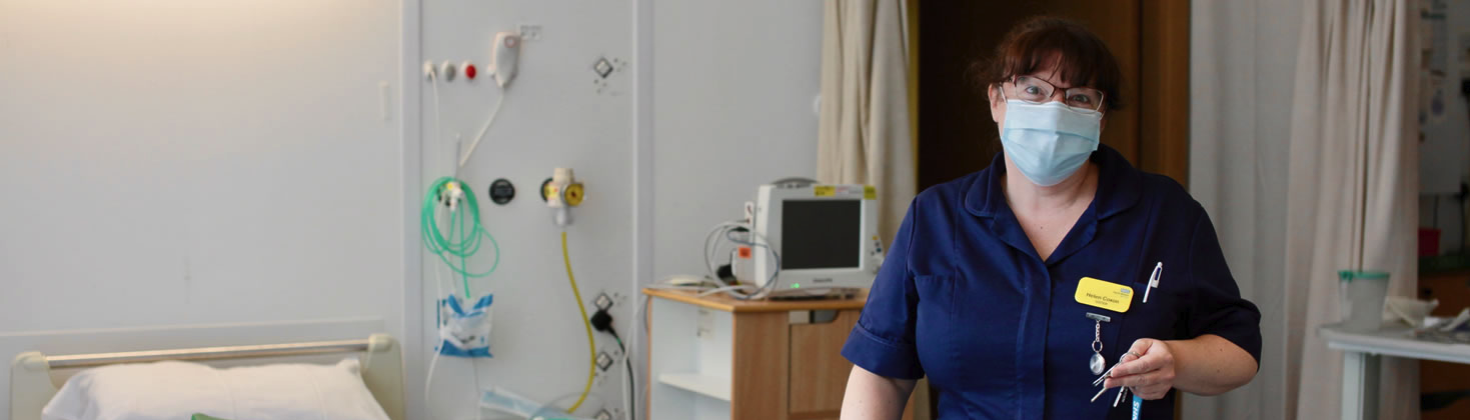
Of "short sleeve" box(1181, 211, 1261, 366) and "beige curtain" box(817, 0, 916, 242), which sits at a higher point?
"beige curtain" box(817, 0, 916, 242)

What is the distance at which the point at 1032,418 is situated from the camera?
1.35m

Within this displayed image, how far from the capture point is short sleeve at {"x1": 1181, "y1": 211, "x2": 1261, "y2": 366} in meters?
1.35

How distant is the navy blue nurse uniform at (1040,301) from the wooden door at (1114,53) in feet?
3.07

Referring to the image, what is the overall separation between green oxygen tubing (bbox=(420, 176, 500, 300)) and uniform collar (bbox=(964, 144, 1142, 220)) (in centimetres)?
185

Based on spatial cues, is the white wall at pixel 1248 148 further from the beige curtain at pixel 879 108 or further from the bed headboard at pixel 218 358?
the bed headboard at pixel 218 358

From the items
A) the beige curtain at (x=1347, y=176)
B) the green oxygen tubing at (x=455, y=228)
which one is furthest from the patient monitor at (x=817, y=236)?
the beige curtain at (x=1347, y=176)

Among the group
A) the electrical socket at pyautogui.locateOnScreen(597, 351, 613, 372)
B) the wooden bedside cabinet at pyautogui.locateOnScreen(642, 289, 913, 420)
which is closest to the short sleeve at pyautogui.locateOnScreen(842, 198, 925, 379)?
the wooden bedside cabinet at pyautogui.locateOnScreen(642, 289, 913, 420)

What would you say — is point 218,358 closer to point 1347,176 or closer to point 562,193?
point 562,193

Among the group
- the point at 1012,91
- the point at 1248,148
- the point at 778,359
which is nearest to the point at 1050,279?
the point at 1012,91

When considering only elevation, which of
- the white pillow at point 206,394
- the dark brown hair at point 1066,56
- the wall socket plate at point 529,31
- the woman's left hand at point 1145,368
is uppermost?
the wall socket plate at point 529,31

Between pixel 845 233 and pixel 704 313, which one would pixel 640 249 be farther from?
pixel 845 233

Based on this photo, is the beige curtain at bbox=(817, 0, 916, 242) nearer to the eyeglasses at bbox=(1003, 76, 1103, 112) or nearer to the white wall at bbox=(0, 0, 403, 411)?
the white wall at bbox=(0, 0, 403, 411)

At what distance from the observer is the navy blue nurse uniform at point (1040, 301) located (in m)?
1.33

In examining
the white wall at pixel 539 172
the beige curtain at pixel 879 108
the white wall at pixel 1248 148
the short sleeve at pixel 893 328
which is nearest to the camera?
the short sleeve at pixel 893 328
